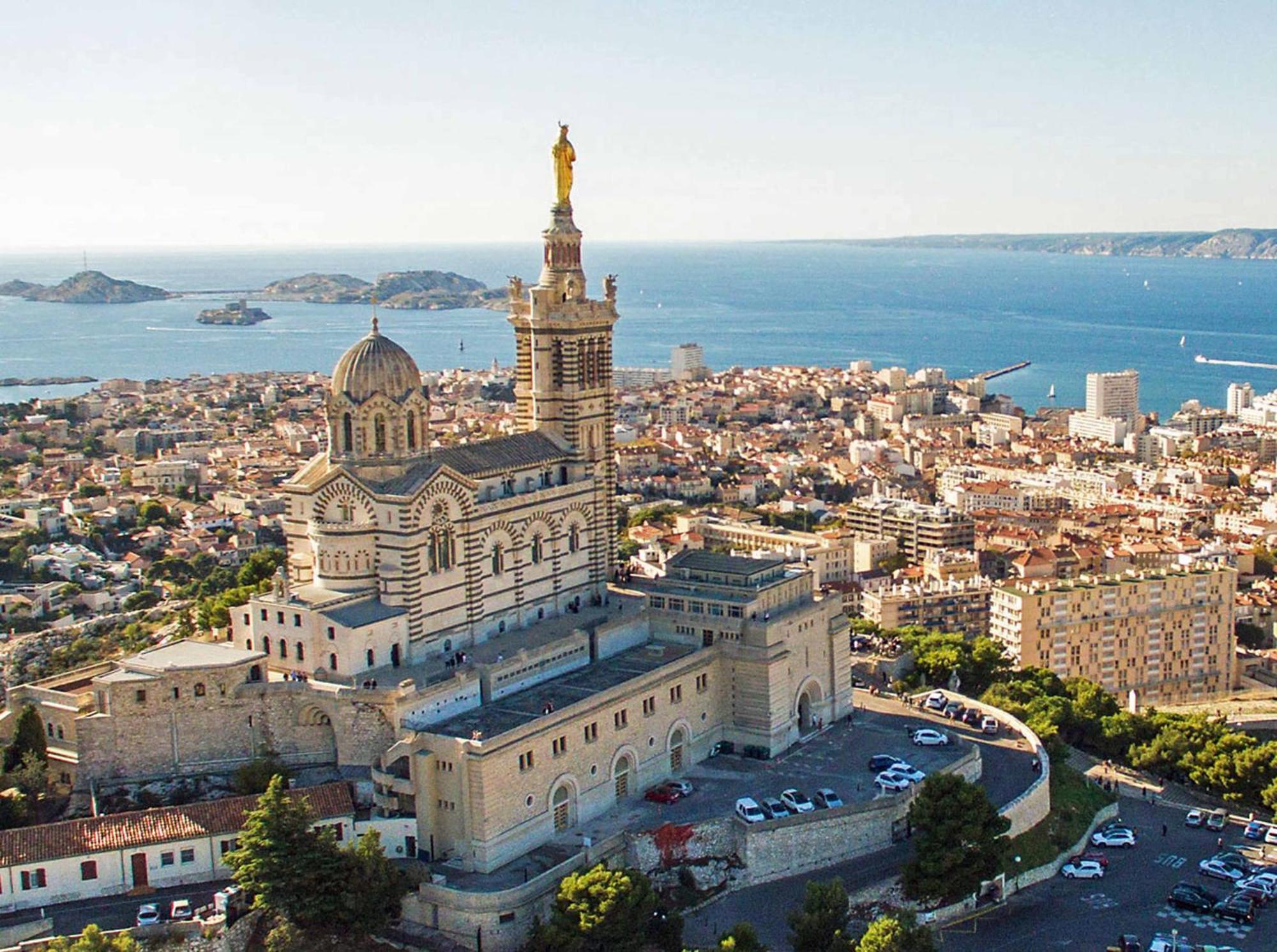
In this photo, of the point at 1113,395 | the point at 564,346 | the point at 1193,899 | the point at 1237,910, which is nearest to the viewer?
the point at 1237,910

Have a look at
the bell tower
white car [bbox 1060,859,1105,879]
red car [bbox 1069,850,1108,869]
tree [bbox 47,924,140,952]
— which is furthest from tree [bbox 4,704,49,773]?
red car [bbox 1069,850,1108,869]

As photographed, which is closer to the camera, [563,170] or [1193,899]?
[1193,899]

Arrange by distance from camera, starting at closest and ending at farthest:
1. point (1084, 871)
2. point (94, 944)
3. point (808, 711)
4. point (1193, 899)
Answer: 1. point (94, 944)
2. point (1193, 899)
3. point (1084, 871)
4. point (808, 711)

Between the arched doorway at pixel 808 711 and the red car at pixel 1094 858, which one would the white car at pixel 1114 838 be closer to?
the red car at pixel 1094 858

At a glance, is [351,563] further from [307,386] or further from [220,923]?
[307,386]

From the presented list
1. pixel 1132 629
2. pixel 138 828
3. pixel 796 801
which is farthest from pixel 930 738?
pixel 1132 629

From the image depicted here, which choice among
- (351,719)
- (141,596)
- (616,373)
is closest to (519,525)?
(351,719)

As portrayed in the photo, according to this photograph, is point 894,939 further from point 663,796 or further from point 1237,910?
point 1237,910
